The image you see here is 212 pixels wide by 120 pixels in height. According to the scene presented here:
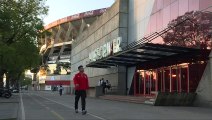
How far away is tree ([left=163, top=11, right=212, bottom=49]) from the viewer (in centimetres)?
2272

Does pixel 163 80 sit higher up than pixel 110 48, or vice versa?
pixel 110 48

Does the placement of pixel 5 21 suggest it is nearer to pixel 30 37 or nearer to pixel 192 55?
pixel 30 37

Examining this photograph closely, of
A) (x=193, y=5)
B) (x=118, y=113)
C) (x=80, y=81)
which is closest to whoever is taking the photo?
(x=80, y=81)

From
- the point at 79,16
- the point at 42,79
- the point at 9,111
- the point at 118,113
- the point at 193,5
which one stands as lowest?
the point at 9,111

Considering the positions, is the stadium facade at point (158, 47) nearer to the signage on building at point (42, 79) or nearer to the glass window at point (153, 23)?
the glass window at point (153, 23)

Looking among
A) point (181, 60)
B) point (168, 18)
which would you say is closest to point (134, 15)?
point (168, 18)

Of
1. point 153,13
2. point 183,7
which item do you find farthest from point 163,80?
point 183,7

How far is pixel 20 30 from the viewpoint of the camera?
43.1 meters

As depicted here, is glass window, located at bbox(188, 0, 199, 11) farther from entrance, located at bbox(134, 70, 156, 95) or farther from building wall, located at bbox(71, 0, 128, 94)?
building wall, located at bbox(71, 0, 128, 94)

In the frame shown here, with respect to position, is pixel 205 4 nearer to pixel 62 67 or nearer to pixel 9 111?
pixel 9 111

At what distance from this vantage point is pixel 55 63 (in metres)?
133

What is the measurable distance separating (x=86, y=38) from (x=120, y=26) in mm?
20542

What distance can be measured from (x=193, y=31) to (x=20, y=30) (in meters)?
23.9

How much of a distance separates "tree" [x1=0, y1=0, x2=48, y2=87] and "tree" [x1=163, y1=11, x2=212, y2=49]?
1837 cm
